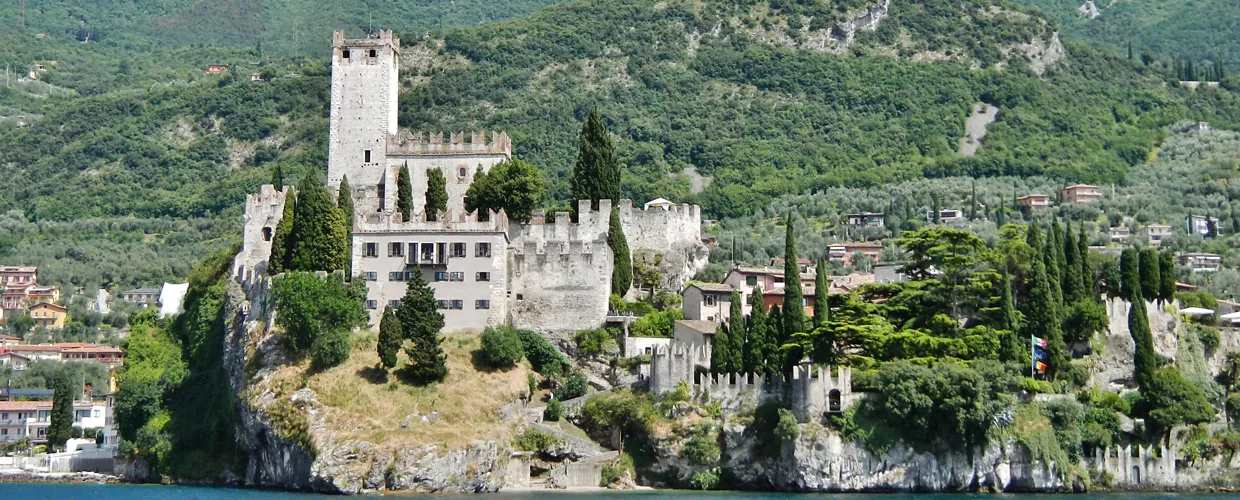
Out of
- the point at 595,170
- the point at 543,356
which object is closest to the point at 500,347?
the point at 543,356

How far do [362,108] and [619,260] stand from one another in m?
17.2

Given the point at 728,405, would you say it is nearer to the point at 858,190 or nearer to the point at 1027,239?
the point at 1027,239

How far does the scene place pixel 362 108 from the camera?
93.5 meters

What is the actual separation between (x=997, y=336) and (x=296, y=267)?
112 feet

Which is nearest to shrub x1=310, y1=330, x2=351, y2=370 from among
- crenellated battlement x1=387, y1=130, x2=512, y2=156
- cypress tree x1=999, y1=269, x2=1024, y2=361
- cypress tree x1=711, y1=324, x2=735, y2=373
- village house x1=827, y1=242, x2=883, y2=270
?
crenellated battlement x1=387, y1=130, x2=512, y2=156

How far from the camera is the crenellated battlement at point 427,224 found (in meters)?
82.8

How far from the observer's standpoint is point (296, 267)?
275 ft

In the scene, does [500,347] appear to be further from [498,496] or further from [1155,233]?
[1155,233]

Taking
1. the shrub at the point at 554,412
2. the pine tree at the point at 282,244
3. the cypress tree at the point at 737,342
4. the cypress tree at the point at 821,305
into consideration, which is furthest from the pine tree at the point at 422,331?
the cypress tree at the point at 821,305

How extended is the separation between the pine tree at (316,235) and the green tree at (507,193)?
7640mm

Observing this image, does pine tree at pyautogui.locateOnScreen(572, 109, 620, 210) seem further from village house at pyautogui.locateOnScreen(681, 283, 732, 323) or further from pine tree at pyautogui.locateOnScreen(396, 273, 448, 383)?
pine tree at pyautogui.locateOnScreen(396, 273, 448, 383)

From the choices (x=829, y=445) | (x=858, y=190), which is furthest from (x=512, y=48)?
(x=829, y=445)

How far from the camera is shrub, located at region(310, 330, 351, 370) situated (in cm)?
7844

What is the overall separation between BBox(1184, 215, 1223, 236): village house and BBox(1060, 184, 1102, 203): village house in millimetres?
8729
